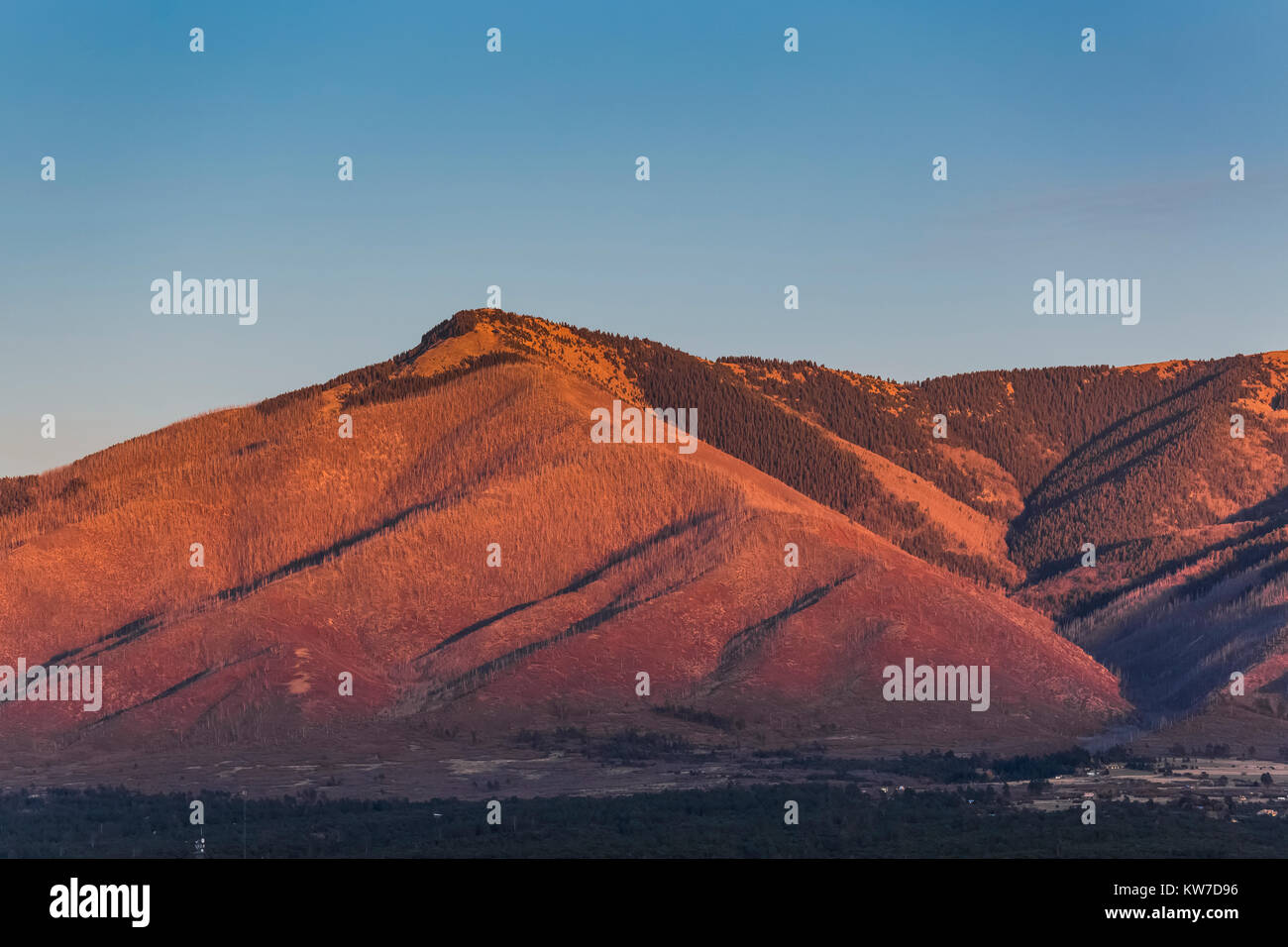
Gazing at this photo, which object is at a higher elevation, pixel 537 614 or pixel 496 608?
pixel 496 608

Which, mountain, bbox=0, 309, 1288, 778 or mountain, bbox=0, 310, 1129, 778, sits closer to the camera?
mountain, bbox=0, 310, 1129, 778

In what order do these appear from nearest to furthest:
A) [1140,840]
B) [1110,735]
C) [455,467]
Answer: [1140,840] < [1110,735] < [455,467]

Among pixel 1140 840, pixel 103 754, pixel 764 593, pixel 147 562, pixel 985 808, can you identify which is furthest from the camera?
pixel 147 562

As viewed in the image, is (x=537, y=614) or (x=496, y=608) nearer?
(x=537, y=614)

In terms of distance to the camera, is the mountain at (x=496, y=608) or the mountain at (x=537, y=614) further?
the mountain at (x=537, y=614)

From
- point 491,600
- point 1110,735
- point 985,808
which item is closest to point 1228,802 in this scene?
point 985,808

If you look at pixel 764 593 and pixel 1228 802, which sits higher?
pixel 764 593

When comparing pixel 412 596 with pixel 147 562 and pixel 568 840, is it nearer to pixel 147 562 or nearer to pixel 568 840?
pixel 147 562

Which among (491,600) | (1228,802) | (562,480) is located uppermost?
(562,480)
